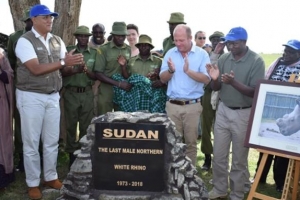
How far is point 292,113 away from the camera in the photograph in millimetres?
4492

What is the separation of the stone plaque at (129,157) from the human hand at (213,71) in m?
1.17

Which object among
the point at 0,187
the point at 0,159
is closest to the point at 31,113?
the point at 0,159

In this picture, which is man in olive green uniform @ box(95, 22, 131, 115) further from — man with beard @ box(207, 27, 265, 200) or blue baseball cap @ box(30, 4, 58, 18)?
man with beard @ box(207, 27, 265, 200)

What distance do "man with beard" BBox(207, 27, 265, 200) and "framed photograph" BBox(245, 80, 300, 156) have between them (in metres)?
0.21

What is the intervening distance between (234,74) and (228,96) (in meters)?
0.31

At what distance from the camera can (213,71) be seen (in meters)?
4.84

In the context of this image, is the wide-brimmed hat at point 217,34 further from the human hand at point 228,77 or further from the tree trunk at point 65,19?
the tree trunk at point 65,19

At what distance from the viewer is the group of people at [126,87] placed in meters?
4.82

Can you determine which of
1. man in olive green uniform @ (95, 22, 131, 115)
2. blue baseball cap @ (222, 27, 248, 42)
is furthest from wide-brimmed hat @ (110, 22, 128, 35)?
blue baseball cap @ (222, 27, 248, 42)

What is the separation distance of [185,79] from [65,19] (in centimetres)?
355

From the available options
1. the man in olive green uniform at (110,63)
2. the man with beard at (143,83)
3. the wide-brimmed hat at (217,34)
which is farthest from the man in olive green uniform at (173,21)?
the wide-brimmed hat at (217,34)

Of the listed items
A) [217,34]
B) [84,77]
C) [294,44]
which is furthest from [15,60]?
[294,44]

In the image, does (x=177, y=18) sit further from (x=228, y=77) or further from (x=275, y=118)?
(x=275, y=118)

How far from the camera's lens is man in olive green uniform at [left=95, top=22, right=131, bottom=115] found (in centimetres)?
596
